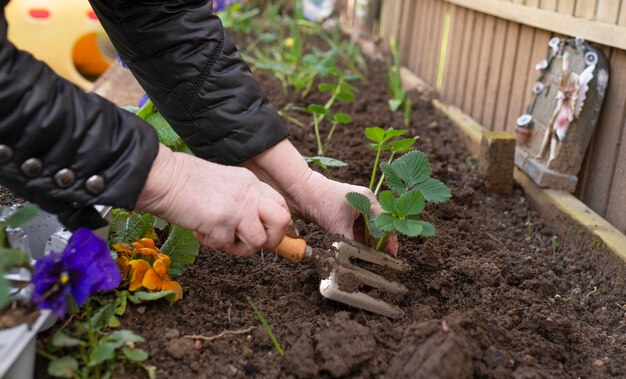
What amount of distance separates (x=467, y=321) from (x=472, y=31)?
2.36 meters

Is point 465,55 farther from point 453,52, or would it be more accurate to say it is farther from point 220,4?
point 220,4

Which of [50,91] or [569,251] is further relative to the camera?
[569,251]

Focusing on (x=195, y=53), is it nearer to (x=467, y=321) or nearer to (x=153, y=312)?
(x=153, y=312)

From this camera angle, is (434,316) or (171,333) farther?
(434,316)

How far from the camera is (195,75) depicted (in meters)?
1.67

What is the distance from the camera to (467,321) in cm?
151

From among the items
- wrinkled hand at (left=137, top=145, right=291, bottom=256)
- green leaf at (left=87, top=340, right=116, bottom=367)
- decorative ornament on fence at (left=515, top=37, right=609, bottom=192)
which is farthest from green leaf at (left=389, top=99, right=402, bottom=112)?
green leaf at (left=87, top=340, right=116, bottom=367)

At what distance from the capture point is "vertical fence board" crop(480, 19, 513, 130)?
3.19 meters

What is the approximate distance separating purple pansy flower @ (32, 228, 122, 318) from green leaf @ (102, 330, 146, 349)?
0.28 feet

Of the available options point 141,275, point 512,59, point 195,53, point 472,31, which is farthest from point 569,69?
point 141,275

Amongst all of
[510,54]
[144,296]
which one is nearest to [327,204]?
[144,296]

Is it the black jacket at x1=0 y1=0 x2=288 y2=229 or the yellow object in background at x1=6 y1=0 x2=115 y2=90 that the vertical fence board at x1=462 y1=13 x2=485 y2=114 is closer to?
the black jacket at x1=0 y1=0 x2=288 y2=229

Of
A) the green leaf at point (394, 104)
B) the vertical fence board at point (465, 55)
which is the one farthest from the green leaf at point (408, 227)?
the vertical fence board at point (465, 55)

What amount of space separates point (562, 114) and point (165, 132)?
137cm
